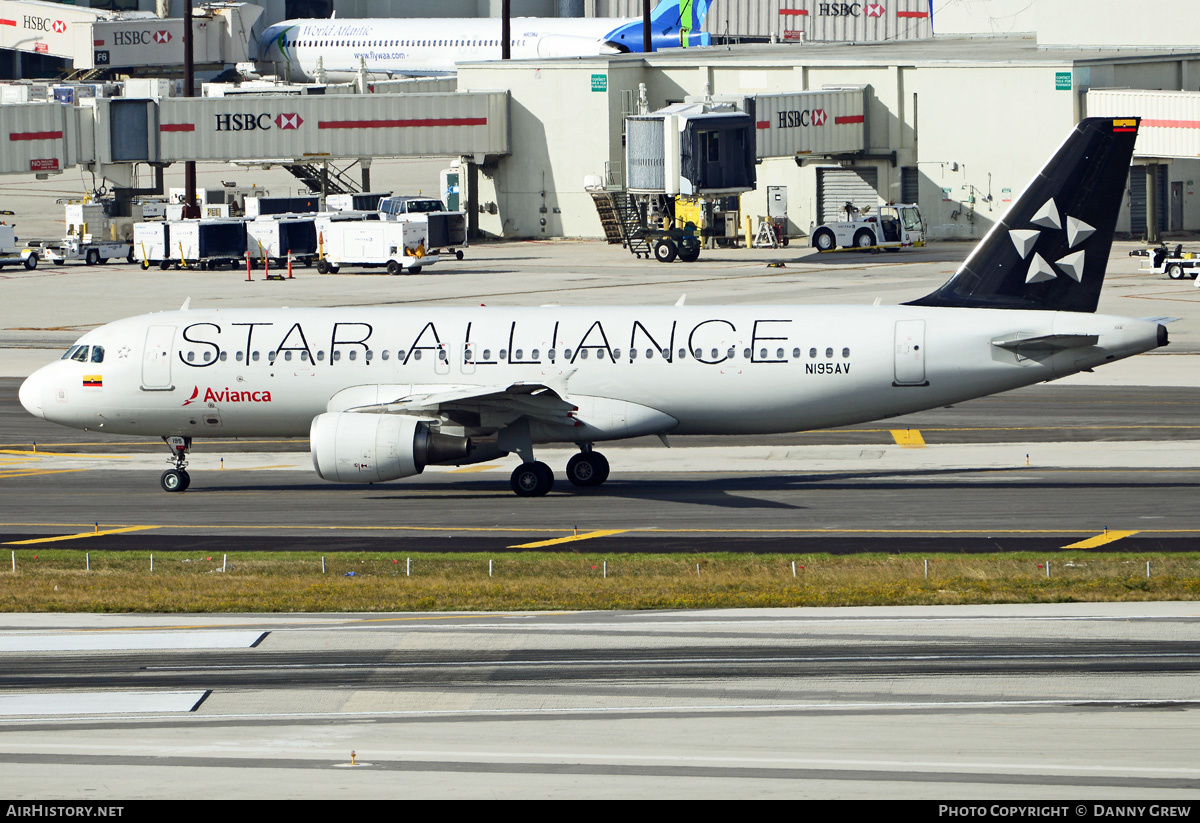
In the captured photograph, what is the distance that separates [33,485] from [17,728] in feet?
78.4

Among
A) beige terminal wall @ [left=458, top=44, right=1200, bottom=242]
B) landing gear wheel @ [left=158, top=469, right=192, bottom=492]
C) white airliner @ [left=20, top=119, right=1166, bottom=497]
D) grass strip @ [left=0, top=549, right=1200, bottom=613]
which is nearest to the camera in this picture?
grass strip @ [left=0, top=549, right=1200, bottom=613]

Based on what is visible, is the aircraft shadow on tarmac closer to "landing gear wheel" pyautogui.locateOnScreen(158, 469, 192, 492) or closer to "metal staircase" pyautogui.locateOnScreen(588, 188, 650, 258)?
"landing gear wheel" pyautogui.locateOnScreen(158, 469, 192, 492)

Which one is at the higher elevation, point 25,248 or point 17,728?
point 25,248

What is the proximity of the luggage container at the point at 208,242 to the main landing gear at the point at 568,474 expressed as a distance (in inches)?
2473

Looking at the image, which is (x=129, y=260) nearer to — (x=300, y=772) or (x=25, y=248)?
(x=25, y=248)

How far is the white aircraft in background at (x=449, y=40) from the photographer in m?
151

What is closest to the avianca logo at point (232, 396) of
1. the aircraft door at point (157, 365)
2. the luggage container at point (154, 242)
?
the aircraft door at point (157, 365)

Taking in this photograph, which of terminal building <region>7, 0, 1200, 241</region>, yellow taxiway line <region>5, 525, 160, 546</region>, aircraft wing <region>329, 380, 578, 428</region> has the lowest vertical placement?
yellow taxiway line <region>5, 525, 160, 546</region>

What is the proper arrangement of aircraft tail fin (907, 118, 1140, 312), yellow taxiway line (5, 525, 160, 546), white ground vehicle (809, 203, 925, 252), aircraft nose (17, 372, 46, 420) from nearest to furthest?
yellow taxiway line (5, 525, 160, 546)
aircraft tail fin (907, 118, 1140, 312)
aircraft nose (17, 372, 46, 420)
white ground vehicle (809, 203, 925, 252)

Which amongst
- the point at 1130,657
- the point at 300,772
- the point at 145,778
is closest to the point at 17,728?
the point at 145,778

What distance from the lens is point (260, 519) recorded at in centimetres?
3784

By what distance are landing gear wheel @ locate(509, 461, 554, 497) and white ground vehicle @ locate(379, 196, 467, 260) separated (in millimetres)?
59982

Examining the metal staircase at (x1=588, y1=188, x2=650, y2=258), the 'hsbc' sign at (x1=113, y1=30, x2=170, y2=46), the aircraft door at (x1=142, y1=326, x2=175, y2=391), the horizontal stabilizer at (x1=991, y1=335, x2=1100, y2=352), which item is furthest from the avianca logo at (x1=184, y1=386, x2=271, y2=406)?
the 'hsbc' sign at (x1=113, y1=30, x2=170, y2=46)

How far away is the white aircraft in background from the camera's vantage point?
494 ft
